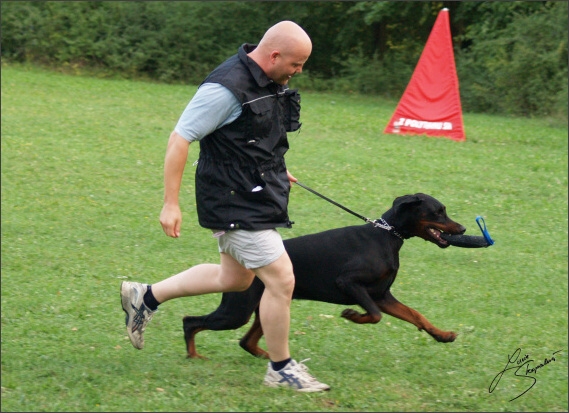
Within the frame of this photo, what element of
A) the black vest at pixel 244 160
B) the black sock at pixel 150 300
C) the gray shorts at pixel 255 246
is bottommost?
the black sock at pixel 150 300

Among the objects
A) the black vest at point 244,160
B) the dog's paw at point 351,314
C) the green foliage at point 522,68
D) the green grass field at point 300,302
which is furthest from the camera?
the green foliage at point 522,68

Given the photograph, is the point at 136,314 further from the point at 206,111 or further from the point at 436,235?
the point at 436,235

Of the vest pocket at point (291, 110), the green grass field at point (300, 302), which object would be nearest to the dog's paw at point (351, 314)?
the green grass field at point (300, 302)

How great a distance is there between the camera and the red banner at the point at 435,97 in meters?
13.8

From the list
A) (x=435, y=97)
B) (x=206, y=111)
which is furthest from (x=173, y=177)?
(x=435, y=97)

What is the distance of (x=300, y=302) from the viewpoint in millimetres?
6387

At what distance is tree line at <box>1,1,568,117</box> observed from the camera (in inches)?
800

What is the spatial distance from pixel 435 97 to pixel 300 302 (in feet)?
27.6

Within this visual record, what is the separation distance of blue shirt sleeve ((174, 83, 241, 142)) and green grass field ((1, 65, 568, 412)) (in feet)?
4.39

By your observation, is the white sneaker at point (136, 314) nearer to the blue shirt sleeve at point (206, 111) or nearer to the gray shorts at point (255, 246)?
the gray shorts at point (255, 246)

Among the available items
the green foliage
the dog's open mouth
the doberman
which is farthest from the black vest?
the green foliage

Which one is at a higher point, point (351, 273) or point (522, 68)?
point (522, 68)

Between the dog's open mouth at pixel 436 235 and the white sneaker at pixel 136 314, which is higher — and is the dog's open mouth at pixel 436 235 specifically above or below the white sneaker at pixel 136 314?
above

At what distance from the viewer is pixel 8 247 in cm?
761
